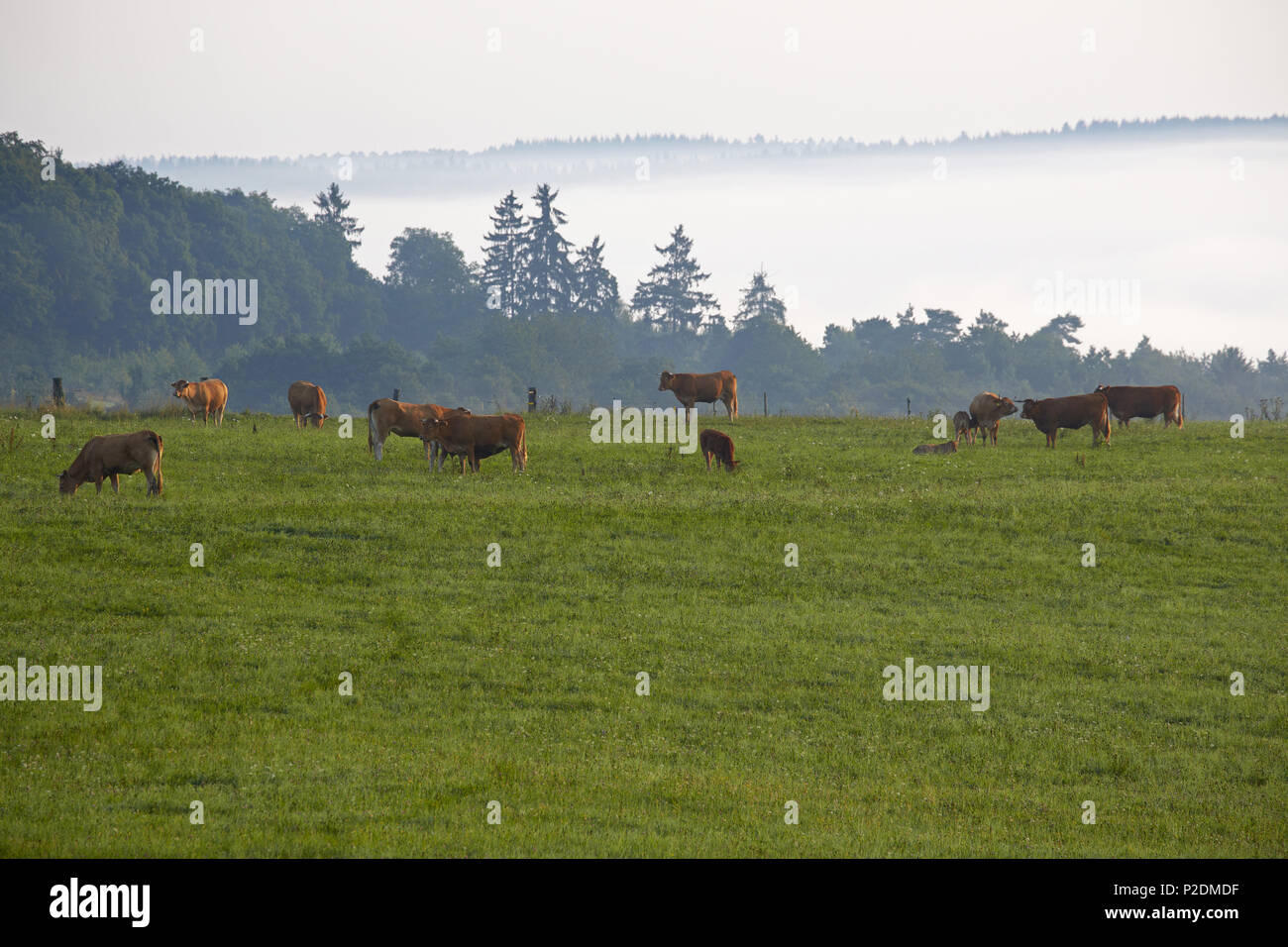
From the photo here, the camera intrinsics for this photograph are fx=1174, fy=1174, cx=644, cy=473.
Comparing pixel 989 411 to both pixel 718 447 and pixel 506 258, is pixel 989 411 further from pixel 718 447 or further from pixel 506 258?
pixel 506 258

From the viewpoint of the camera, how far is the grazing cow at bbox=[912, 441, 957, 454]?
37719mm

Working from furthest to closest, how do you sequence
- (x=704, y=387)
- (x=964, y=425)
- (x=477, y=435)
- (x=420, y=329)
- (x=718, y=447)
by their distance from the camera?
(x=420, y=329)
(x=704, y=387)
(x=964, y=425)
(x=718, y=447)
(x=477, y=435)

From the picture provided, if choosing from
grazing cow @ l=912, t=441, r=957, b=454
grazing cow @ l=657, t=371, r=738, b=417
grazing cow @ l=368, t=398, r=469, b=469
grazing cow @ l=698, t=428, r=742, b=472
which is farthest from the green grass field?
grazing cow @ l=657, t=371, r=738, b=417

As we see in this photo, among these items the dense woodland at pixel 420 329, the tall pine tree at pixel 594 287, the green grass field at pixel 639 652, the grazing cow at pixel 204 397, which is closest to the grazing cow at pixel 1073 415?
the green grass field at pixel 639 652

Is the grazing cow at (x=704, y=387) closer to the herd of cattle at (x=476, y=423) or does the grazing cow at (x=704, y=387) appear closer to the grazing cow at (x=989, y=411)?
the herd of cattle at (x=476, y=423)

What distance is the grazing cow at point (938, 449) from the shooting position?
3772cm

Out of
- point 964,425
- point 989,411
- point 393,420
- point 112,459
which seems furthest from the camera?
Result: point 964,425

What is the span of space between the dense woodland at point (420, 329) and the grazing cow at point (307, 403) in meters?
45.8

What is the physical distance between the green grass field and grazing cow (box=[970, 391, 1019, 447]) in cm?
414

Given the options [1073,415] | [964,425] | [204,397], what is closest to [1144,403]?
[1073,415]

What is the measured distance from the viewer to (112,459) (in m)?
28.7

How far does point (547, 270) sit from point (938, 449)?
121 metres

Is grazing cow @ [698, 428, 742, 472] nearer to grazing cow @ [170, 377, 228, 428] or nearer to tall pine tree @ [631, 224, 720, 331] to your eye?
grazing cow @ [170, 377, 228, 428]
